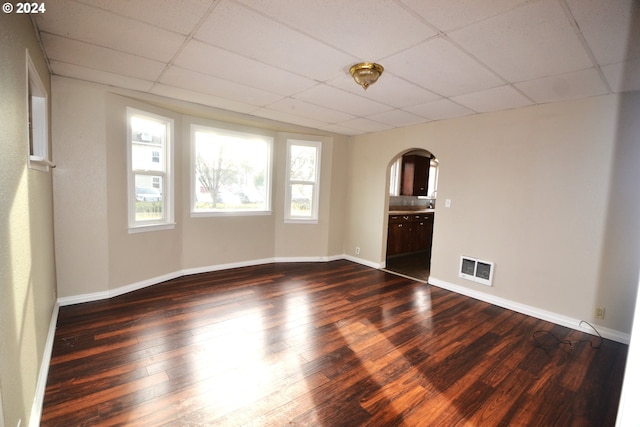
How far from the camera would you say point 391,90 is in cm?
295

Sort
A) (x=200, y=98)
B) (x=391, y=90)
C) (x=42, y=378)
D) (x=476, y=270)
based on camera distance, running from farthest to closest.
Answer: (x=476, y=270)
(x=200, y=98)
(x=391, y=90)
(x=42, y=378)

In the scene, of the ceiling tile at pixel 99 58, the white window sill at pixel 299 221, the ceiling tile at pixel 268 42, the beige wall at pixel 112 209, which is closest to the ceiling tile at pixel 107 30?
the ceiling tile at pixel 99 58

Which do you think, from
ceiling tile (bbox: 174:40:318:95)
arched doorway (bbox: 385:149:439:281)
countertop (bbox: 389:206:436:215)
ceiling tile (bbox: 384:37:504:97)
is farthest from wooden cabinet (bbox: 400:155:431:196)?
ceiling tile (bbox: 174:40:318:95)

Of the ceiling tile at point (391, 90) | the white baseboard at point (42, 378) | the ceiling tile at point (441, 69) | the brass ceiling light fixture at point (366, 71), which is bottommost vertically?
the white baseboard at point (42, 378)

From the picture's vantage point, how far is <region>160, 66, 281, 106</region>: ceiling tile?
109 inches

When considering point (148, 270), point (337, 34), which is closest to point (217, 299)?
point (148, 270)

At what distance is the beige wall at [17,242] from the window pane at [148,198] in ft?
5.44

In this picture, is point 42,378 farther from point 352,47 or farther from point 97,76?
point 352,47

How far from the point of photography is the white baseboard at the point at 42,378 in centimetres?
157

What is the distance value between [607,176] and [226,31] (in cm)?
377

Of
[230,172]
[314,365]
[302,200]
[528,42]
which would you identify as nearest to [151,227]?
[230,172]

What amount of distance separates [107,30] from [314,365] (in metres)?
2.90

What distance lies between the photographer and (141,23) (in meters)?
1.90

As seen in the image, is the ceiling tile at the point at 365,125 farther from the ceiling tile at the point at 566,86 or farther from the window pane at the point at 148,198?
the window pane at the point at 148,198
